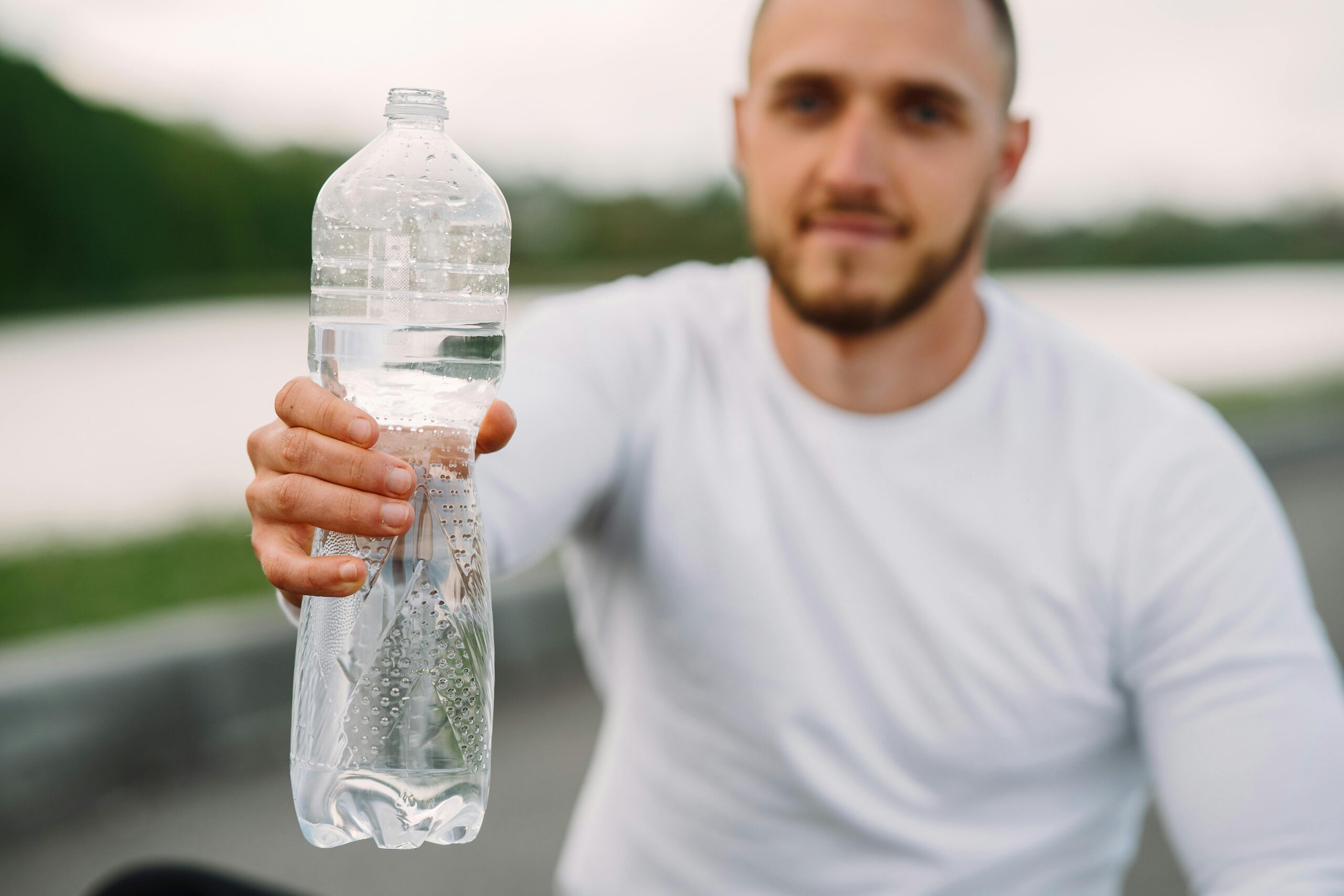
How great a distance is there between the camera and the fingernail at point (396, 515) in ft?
4.30

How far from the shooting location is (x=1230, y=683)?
2.03 meters

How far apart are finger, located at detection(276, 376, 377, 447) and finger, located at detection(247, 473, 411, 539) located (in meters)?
0.05

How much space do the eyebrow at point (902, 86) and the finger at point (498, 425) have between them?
1.10 meters

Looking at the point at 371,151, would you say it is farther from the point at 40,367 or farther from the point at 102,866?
the point at 40,367

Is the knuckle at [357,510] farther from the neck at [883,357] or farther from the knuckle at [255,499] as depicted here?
the neck at [883,357]

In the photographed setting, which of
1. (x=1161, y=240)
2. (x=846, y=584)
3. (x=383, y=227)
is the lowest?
(x=1161, y=240)

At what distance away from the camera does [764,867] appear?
2201 mm

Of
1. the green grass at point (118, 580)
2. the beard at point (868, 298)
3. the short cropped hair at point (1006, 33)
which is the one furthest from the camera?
the green grass at point (118, 580)

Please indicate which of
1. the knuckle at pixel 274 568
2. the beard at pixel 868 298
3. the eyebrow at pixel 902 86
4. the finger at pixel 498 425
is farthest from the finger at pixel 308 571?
the eyebrow at pixel 902 86

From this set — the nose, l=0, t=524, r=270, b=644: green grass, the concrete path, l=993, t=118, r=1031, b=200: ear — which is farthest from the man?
l=0, t=524, r=270, b=644: green grass

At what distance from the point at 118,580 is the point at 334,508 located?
16.3 feet

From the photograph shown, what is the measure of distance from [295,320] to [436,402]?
1552 centimetres

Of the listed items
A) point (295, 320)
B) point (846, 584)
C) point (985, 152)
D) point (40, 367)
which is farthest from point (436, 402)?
point (295, 320)

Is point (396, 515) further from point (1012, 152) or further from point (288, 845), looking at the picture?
point (288, 845)
